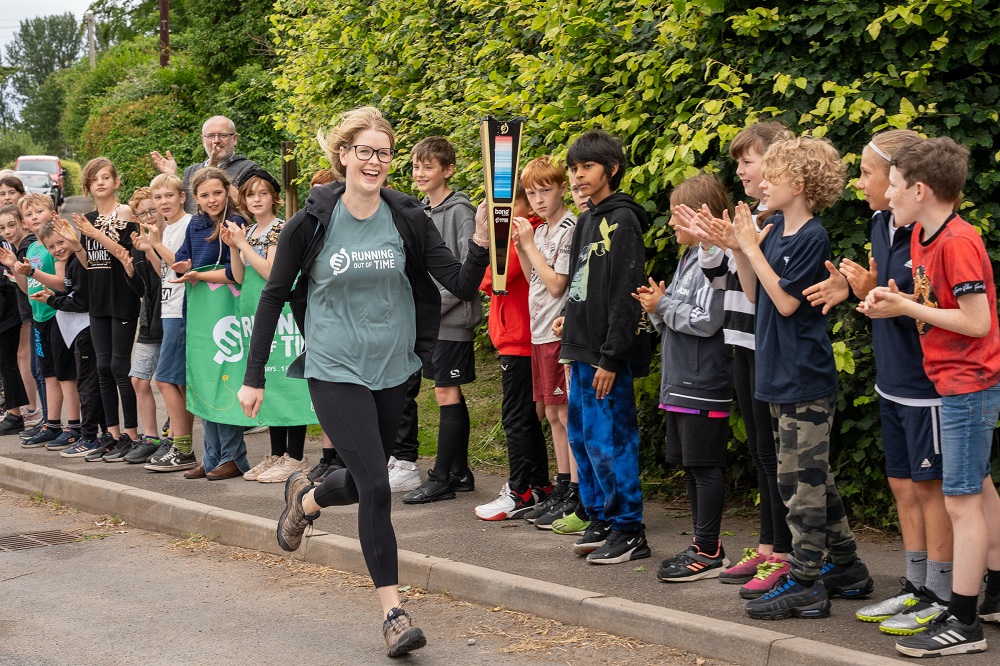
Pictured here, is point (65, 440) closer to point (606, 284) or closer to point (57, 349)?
point (57, 349)

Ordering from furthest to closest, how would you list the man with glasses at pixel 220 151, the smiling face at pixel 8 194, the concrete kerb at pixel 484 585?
the smiling face at pixel 8 194 → the man with glasses at pixel 220 151 → the concrete kerb at pixel 484 585

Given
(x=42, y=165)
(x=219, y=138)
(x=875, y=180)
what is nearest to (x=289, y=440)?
(x=219, y=138)

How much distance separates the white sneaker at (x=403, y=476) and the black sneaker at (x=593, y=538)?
201 cm

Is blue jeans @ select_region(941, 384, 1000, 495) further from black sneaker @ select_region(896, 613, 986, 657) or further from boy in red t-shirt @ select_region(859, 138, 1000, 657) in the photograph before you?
black sneaker @ select_region(896, 613, 986, 657)

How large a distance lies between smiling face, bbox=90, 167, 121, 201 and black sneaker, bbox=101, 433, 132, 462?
6.36 feet

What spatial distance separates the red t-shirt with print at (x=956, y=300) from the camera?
4570mm

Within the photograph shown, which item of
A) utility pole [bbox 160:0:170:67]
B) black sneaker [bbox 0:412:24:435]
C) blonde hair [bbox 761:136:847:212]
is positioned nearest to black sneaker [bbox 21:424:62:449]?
black sneaker [bbox 0:412:24:435]

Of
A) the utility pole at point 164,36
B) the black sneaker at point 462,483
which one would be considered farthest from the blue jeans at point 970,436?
the utility pole at point 164,36

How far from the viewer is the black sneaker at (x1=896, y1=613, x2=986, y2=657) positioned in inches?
177

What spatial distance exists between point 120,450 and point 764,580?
6020 mm

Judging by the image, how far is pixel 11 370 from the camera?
11289 mm

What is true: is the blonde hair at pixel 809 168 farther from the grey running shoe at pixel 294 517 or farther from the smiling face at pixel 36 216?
the smiling face at pixel 36 216

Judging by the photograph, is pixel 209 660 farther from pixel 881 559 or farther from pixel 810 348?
pixel 881 559

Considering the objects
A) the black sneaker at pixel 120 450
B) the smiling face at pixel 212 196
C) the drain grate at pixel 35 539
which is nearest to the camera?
the drain grate at pixel 35 539
